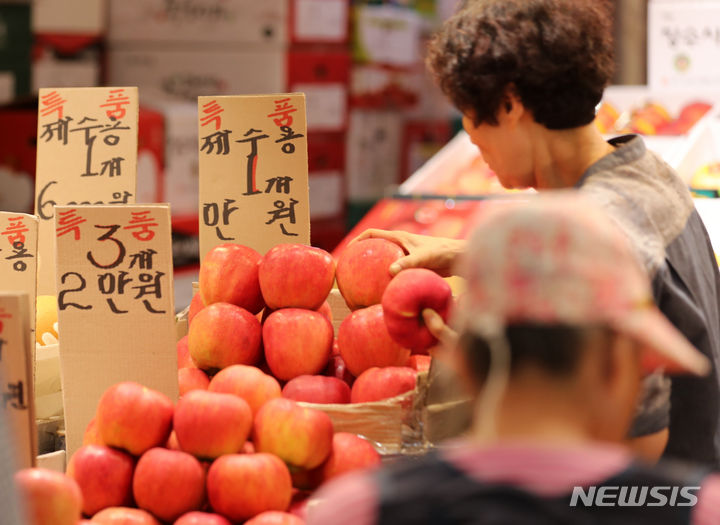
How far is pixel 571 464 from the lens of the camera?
76cm

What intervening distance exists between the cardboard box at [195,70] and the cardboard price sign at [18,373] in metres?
3.46

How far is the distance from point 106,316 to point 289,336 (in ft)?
1.04

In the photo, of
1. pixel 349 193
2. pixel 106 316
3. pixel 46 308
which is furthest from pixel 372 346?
pixel 349 193

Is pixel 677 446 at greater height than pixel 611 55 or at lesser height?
lesser

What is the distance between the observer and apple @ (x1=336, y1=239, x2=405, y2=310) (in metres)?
1.66

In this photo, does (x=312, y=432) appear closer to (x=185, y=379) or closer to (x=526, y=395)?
(x=185, y=379)

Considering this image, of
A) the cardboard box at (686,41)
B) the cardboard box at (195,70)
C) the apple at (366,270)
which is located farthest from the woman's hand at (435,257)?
the cardboard box at (195,70)

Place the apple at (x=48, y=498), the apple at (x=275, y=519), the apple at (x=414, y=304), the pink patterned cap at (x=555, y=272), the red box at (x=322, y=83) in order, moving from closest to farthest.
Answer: the pink patterned cap at (x=555, y=272)
the apple at (x=48, y=498)
the apple at (x=275, y=519)
the apple at (x=414, y=304)
the red box at (x=322, y=83)

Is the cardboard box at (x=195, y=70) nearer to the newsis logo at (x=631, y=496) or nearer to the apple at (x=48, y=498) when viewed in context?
the apple at (x=48, y=498)

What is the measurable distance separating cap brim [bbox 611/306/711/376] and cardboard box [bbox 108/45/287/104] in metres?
4.02

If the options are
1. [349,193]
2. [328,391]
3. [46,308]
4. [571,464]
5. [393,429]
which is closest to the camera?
[571,464]

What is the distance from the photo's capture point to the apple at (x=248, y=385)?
4.79ft

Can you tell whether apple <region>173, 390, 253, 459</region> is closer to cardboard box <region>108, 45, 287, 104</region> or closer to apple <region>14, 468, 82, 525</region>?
apple <region>14, 468, 82, 525</region>

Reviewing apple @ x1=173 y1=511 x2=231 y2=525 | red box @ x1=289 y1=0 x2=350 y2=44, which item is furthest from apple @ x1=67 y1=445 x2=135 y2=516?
red box @ x1=289 y1=0 x2=350 y2=44
